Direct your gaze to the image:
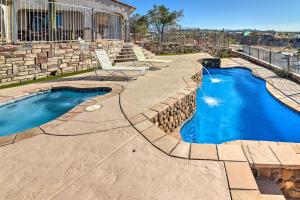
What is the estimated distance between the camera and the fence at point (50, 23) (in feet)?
29.6

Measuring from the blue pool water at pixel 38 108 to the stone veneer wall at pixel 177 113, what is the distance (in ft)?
8.99

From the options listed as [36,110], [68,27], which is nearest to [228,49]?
[68,27]

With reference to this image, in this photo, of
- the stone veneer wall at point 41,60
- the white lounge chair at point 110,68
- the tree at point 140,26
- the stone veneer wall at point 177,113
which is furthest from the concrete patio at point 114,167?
the tree at point 140,26

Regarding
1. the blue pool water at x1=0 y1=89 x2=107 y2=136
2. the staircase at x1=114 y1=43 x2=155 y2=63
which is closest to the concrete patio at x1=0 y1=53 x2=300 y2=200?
the blue pool water at x1=0 y1=89 x2=107 y2=136

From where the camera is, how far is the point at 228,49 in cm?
2439

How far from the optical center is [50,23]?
10.9m

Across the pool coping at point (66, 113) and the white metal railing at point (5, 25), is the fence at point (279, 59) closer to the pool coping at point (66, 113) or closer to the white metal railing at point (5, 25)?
the pool coping at point (66, 113)

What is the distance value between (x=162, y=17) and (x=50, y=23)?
16.0 metres

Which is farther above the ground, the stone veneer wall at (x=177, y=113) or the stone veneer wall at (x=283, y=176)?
the stone veneer wall at (x=177, y=113)

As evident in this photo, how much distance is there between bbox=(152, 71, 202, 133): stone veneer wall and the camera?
18.6 feet

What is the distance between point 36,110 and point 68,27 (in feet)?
26.6

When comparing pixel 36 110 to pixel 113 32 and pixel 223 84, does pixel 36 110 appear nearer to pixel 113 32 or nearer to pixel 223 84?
pixel 223 84

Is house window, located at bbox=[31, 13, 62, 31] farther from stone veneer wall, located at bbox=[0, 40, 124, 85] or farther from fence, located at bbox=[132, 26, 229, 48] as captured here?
fence, located at bbox=[132, 26, 229, 48]

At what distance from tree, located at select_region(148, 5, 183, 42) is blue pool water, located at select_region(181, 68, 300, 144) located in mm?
15152
